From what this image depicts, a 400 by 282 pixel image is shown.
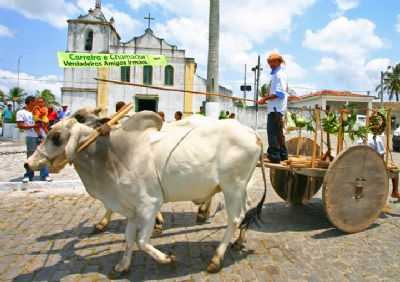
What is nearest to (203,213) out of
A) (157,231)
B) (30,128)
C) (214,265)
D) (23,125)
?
(157,231)

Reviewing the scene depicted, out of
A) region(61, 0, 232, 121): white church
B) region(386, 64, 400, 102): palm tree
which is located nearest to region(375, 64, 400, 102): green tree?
region(386, 64, 400, 102): palm tree

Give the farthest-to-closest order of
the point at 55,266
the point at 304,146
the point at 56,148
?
1. the point at 304,146
2. the point at 55,266
3. the point at 56,148

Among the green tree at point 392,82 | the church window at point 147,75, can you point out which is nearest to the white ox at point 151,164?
the church window at point 147,75

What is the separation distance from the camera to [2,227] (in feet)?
17.7

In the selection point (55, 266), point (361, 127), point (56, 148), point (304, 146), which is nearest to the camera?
point (56, 148)

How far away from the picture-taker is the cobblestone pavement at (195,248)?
391cm

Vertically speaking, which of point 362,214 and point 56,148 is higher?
point 56,148

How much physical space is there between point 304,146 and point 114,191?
162 inches

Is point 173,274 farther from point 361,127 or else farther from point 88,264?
point 361,127

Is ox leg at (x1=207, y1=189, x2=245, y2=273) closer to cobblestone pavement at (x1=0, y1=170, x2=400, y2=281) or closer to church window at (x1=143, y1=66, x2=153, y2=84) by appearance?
cobblestone pavement at (x1=0, y1=170, x2=400, y2=281)

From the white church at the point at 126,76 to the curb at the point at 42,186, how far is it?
2551 cm

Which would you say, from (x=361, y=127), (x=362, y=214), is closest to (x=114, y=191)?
(x=362, y=214)

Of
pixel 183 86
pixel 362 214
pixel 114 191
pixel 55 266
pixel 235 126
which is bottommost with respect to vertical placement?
pixel 55 266

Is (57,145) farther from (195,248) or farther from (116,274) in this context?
(195,248)
